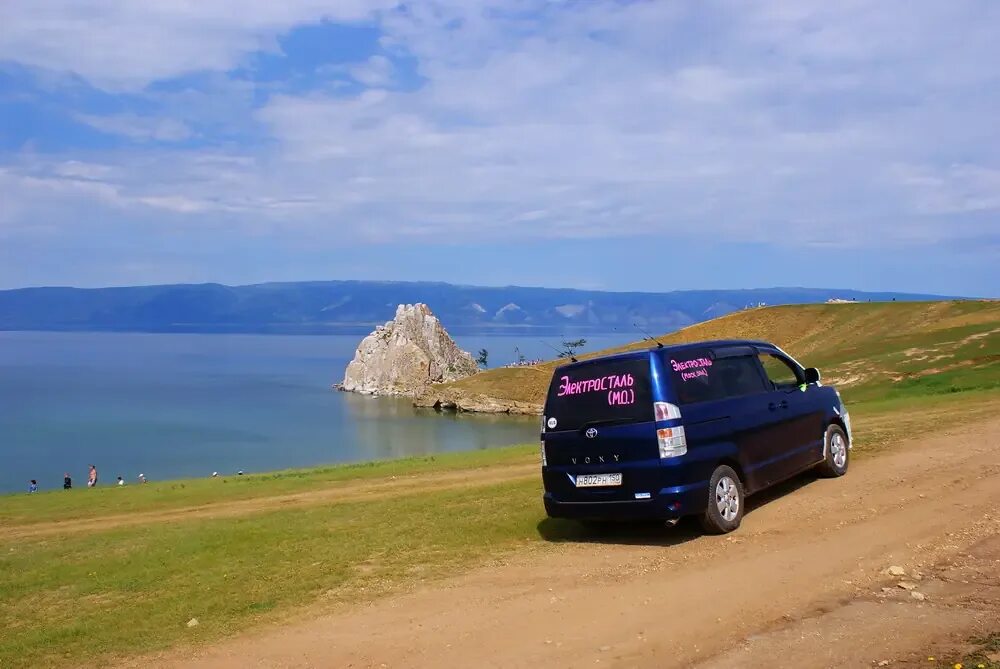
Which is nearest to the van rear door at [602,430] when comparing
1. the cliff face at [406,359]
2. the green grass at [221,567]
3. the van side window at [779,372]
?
the green grass at [221,567]

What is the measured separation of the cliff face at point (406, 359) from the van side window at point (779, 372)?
122 m

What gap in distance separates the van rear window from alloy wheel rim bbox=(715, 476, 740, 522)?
1.26 m

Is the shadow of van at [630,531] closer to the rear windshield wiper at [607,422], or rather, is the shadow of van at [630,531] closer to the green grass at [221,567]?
the green grass at [221,567]

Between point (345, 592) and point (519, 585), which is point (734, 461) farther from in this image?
point (345, 592)

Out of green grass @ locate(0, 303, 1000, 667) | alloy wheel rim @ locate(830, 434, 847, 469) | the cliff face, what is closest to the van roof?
alloy wheel rim @ locate(830, 434, 847, 469)

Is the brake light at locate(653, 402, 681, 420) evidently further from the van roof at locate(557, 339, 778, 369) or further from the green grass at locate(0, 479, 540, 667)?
the green grass at locate(0, 479, 540, 667)

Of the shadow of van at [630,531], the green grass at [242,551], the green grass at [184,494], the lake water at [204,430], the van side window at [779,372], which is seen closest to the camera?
the green grass at [242,551]

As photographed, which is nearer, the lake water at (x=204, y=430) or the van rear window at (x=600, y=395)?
the van rear window at (x=600, y=395)

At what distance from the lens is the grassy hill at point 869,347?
37.1 m

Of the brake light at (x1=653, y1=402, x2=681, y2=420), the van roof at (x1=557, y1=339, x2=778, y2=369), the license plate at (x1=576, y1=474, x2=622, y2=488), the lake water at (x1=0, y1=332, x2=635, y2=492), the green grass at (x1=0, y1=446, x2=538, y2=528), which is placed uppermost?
the van roof at (x1=557, y1=339, x2=778, y2=369)

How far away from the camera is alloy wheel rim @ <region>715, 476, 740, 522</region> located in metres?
9.73

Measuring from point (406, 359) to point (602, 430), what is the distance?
12983cm

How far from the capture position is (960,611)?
257 inches

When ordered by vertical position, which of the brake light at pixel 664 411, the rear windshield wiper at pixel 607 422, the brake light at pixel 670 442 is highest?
the brake light at pixel 664 411
